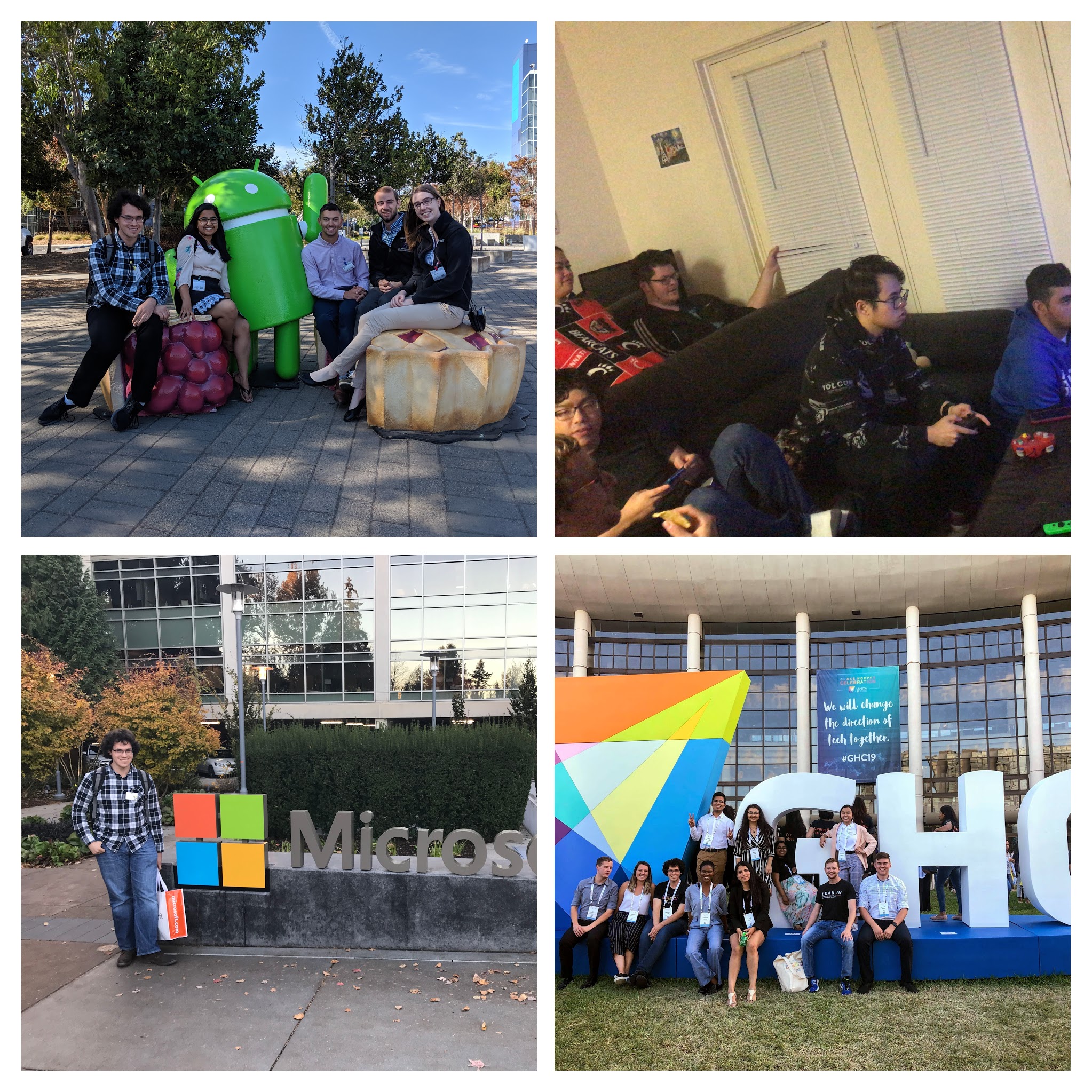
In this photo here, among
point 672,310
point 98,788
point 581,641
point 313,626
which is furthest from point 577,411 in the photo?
Result: point 98,788

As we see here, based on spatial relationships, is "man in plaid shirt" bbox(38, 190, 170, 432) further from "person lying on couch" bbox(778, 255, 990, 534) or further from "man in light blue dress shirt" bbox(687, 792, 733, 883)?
"man in light blue dress shirt" bbox(687, 792, 733, 883)

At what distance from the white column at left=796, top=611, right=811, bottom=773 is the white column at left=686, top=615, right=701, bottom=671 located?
0.79 m

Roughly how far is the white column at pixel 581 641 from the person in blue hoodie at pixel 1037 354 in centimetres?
230

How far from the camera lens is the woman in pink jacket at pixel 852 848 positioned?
4580 mm

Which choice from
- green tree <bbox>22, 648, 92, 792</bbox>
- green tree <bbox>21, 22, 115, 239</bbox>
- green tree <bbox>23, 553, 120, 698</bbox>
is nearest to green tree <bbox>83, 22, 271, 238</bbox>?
green tree <bbox>21, 22, 115, 239</bbox>

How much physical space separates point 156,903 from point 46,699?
4.45ft

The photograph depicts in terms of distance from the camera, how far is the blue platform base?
441 centimetres

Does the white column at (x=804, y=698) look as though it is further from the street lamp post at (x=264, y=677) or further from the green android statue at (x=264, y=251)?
the green android statue at (x=264, y=251)

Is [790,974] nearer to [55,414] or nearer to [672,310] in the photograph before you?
[672,310]

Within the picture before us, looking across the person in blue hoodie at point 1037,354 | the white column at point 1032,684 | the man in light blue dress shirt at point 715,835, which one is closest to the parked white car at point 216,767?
the man in light blue dress shirt at point 715,835

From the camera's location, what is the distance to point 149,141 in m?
5.08

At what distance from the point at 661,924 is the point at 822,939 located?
0.79 meters

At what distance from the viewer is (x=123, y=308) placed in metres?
5.15

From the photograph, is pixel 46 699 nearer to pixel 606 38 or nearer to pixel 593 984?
pixel 593 984
